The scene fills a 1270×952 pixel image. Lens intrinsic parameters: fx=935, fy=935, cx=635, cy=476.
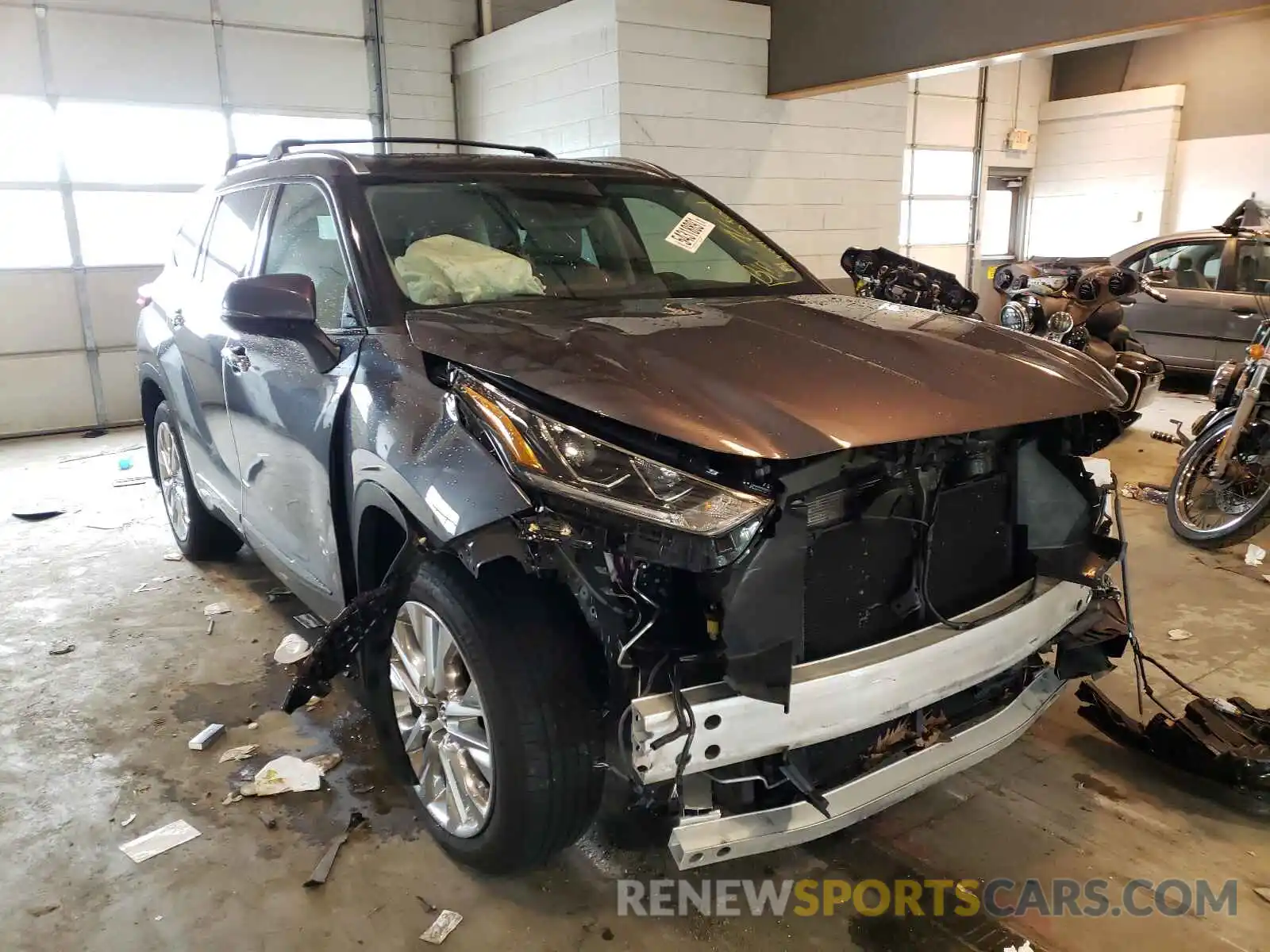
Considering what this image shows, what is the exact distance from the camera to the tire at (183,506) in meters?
4.10

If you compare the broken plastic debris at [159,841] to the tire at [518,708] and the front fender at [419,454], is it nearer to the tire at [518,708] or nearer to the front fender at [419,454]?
the tire at [518,708]

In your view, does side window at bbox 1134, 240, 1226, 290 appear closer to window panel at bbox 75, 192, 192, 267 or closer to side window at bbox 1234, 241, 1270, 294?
side window at bbox 1234, 241, 1270, 294

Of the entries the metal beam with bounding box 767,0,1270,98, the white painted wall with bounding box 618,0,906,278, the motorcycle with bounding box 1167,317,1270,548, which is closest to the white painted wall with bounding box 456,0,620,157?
the white painted wall with bounding box 618,0,906,278

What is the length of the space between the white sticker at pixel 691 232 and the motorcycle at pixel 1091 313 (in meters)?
4.20

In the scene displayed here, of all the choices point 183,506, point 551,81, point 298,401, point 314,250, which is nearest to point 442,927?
point 298,401

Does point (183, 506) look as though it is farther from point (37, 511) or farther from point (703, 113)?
point (703, 113)

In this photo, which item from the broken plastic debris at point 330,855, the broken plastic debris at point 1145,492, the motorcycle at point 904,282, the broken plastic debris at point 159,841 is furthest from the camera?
the motorcycle at point 904,282

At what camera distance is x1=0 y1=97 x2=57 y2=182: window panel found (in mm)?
7223

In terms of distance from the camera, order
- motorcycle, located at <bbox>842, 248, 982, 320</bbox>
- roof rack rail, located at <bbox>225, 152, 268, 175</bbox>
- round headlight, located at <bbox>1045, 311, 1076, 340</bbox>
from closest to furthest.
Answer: roof rack rail, located at <bbox>225, 152, 268, 175</bbox>
motorcycle, located at <bbox>842, 248, 982, 320</bbox>
round headlight, located at <bbox>1045, 311, 1076, 340</bbox>

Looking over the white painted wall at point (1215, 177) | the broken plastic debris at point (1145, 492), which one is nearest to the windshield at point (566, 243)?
the broken plastic debris at point (1145, 492)

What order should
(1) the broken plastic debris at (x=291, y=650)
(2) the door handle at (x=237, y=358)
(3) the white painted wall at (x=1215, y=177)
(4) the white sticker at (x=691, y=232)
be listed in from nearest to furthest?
(2) the door handle at (x=237, y=358)
(4) the white sticker at (x=691, y=232)
(1) the broken plastic debris at (x=291, y=650)
(3) the white painted wall at (x=1215, y=177)

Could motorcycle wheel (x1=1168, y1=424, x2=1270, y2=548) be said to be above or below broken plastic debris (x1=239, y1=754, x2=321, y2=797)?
above

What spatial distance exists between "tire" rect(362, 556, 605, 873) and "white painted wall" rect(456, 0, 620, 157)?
5435mm

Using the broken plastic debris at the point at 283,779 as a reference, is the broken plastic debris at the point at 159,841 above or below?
below
